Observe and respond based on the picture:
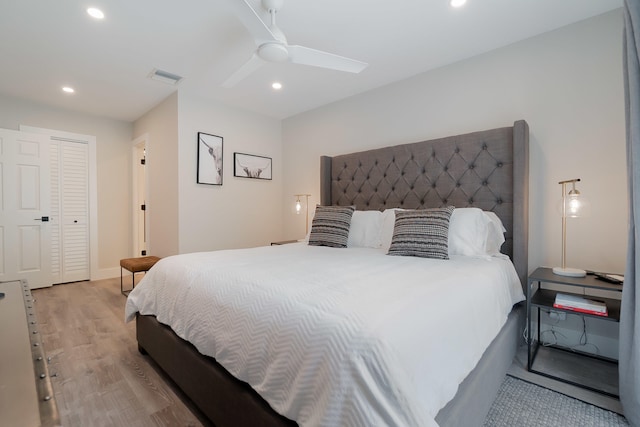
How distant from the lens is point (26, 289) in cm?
137

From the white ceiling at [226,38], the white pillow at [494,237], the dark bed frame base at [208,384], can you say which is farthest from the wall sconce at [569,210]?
the dark bed frame base at [208,384]

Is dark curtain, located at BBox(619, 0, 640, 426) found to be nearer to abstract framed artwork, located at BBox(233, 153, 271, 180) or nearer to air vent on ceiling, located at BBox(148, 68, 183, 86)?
air vent on ceiling, located at BBox(148, 68, 183, 86)

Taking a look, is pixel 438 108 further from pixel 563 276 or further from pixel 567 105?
pixel 563 276

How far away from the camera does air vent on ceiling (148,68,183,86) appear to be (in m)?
2.93

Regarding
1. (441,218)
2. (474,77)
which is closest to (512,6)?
(474,77)

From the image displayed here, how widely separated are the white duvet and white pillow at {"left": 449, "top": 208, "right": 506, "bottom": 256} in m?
0.36

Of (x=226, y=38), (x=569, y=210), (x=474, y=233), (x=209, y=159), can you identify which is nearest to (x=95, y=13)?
(x=226, y=38)

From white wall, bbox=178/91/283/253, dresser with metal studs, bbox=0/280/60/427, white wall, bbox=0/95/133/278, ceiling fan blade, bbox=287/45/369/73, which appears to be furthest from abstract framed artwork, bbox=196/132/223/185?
dresser with metal studs, bbox=0/280/60/427

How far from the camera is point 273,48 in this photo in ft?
5.84

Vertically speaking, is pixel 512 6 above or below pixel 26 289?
above

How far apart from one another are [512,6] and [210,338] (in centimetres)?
278

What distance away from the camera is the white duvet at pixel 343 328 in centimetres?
84

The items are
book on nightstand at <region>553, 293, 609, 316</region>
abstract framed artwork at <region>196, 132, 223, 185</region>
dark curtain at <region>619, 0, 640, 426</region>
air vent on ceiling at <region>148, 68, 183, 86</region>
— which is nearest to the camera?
dark curtain at <region>619, 0, 640, 426</region>

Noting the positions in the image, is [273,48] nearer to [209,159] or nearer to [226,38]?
[226,38]
